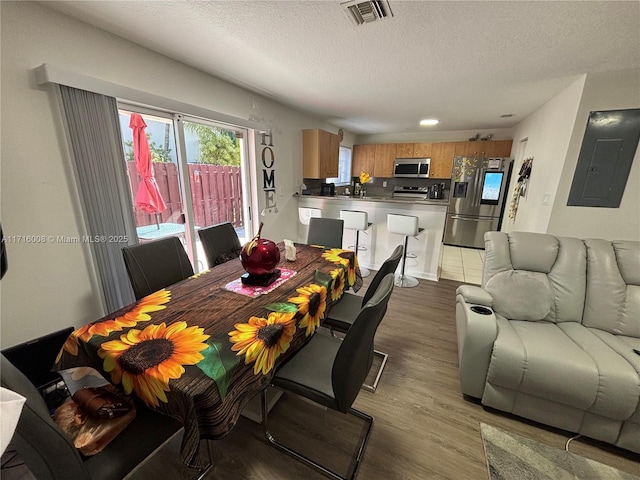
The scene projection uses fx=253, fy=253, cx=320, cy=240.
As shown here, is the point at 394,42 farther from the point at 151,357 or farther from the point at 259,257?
the point at 151,357

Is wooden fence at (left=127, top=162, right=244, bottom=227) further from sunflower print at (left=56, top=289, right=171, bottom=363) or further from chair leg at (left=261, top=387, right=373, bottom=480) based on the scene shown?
chair leg at (left=261, top=387, right=373, bottom=480)

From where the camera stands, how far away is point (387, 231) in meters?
3.98

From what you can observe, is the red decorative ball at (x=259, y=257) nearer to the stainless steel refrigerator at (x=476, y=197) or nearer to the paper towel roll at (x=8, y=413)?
the paper towel roll at (x=8, y=413)

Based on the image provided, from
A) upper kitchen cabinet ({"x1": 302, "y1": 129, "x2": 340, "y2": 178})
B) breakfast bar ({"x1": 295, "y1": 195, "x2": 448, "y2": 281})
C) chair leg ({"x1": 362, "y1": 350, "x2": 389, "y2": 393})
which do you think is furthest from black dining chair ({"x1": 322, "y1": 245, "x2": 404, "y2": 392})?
upper kitchen cabinet ({"x1": 302, "y1": 129, "x2": 340, "y2": 178})

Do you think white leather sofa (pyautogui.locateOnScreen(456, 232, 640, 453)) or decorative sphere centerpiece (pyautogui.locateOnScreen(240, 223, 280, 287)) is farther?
decorative sphere centerpiece (pyautogui.locateOnScreen(240, 223, 280, 287))

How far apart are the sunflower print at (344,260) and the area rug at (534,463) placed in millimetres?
1294

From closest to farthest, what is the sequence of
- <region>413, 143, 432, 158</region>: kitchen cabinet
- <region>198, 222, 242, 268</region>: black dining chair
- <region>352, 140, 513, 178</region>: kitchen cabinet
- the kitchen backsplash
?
1. <region>198, 222, 242, 268</region>: black dining chair
2. <region>352, 140, 513, 178</region>: kitchen cabinet
3. <region>413, 143, 432, 158</region>: kitchen cabinet
4. the kitchen backsplash

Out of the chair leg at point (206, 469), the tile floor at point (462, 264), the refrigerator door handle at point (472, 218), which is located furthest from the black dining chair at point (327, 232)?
the refrigerator door handle at point (472, 218)

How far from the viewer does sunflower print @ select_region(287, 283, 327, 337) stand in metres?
1.42

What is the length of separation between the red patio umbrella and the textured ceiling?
624mm

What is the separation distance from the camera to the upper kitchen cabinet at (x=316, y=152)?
13.8 feet

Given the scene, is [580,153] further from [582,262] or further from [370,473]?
[370,473]

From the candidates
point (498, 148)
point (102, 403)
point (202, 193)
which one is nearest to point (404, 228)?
point (202, 193)

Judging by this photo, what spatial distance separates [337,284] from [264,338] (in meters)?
0.84
